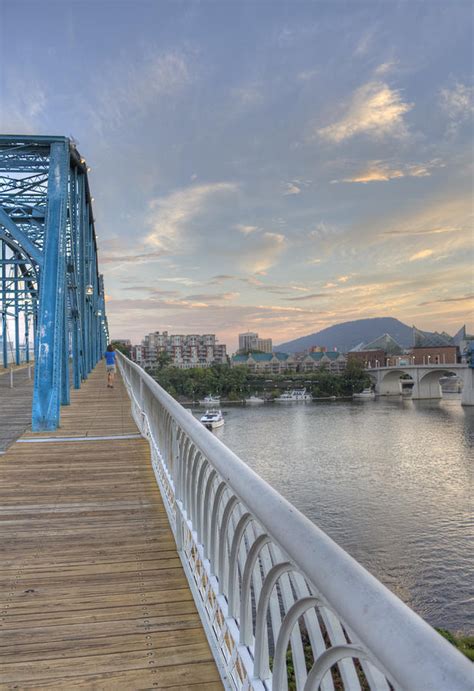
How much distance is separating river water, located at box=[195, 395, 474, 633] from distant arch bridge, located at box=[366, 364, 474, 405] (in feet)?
67.5

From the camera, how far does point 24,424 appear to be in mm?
9242

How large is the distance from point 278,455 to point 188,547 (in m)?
39.3

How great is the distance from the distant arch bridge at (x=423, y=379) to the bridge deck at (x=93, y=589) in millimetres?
85891

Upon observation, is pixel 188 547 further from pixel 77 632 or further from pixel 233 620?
pixel 233 620

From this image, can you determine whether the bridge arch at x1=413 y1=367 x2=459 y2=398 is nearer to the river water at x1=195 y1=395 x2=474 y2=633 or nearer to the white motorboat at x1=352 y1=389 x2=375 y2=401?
the white motorboat at x1=352 y1=389 x2=375 y2=401

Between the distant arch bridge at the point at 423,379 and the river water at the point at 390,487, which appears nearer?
the river water at the point at 390,487

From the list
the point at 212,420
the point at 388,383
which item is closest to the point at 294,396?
the point at 388,383

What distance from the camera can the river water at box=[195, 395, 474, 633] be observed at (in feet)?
68.5

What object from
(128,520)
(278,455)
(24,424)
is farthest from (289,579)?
(278,455)

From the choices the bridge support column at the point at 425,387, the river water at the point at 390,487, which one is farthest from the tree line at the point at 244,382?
the river water at the point at 390,487

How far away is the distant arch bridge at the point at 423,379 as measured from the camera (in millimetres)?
83688

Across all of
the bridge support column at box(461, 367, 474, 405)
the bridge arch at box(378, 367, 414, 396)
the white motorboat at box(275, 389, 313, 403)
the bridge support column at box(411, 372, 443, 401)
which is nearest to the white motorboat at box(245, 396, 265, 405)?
the white motorboat at box(275, 389, 313, 403)

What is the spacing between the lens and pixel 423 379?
9750 centimetres

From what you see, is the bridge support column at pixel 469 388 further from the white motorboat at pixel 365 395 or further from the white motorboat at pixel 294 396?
the white motorboat at pixel 294 396
